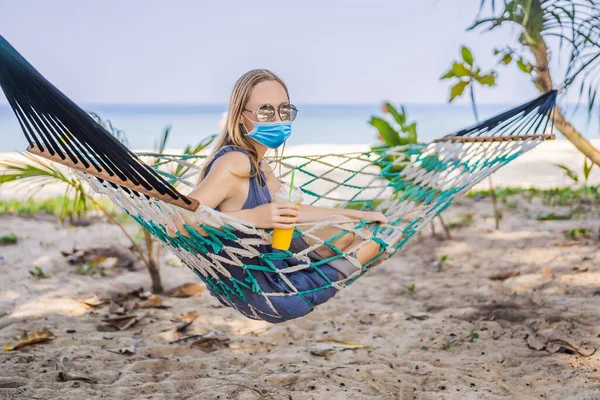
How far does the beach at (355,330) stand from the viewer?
6.19ft

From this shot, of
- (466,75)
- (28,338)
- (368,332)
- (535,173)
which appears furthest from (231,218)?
(535,173)

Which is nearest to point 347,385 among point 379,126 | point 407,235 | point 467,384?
point 467,384

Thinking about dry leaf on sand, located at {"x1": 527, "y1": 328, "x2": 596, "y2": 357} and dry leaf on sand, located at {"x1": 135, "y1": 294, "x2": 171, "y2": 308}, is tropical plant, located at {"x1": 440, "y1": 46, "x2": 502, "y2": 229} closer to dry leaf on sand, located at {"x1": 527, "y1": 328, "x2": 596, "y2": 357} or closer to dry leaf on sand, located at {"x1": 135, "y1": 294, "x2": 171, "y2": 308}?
dry leaf on sand, located at {"x1": 527, "y1": 328, "x2": 596, "y2": 357}

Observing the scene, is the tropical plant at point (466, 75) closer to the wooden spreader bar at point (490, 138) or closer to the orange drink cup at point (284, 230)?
the wooden spreader bar at point (490, 138)

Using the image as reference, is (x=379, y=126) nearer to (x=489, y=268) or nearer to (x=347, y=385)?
(x=489, y=268)

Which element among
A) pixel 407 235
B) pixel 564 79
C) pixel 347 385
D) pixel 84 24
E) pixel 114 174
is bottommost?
pixel 347 385

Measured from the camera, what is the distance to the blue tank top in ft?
5.43

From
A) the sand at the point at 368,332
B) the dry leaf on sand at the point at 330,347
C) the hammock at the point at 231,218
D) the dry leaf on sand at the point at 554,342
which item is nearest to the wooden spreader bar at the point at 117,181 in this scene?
the hammock at the point at 231,218

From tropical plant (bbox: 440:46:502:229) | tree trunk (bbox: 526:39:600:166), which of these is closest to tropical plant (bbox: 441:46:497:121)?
tropical plant (bbox: 440:46:502:229)

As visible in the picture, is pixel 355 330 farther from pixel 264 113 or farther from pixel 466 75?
pixel 466 75

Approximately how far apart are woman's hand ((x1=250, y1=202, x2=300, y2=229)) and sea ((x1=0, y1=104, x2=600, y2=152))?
35.4 ft

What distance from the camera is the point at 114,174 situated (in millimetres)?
1300

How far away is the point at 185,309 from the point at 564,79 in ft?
6.04

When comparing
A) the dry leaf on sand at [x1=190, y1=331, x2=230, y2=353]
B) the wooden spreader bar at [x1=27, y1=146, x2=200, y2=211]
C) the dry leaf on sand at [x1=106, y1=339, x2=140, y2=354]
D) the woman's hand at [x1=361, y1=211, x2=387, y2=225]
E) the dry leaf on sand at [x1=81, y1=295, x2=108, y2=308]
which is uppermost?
the wooden spreader bar at [x1=27, y1=146, x2=200, y2=211]
